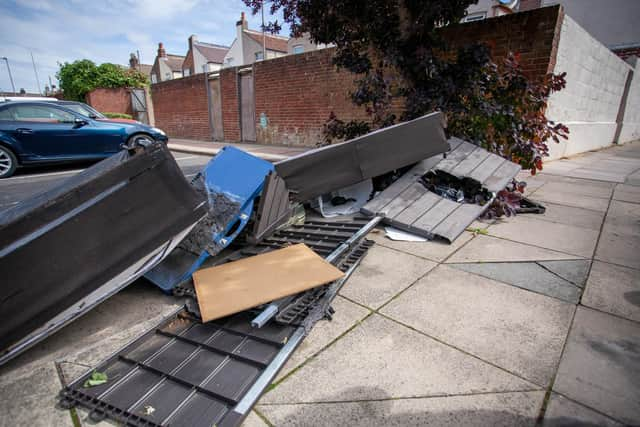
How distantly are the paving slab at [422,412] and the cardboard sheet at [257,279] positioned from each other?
2.37 feet

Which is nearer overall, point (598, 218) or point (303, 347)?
point (303, 347)

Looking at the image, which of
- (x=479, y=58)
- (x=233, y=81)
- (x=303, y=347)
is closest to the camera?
(x=303, y=347)

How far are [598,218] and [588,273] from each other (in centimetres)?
174

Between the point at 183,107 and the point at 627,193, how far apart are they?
614 inches

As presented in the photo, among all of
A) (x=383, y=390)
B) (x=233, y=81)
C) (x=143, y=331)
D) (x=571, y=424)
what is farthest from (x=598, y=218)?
(x=233, y=81)

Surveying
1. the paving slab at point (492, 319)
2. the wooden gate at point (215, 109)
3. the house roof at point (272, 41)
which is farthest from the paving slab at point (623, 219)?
the house roof at point (272, 41)

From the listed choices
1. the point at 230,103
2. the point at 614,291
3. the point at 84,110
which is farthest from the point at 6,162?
the point at 614,291

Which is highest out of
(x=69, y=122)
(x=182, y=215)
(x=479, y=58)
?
(x=479, y=58)

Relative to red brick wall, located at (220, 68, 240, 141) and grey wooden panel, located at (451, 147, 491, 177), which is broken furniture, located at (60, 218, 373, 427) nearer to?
grey wooden panel, located at (451, 147, 491, 177)

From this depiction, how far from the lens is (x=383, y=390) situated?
58.6 inches

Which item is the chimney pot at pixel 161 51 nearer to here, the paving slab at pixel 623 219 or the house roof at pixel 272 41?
the house roof at pixel 272 41

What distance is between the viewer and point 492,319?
199 cm

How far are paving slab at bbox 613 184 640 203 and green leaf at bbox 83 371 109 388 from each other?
19.9 feet

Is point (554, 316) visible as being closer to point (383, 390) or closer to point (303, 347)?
point (383, 390)
